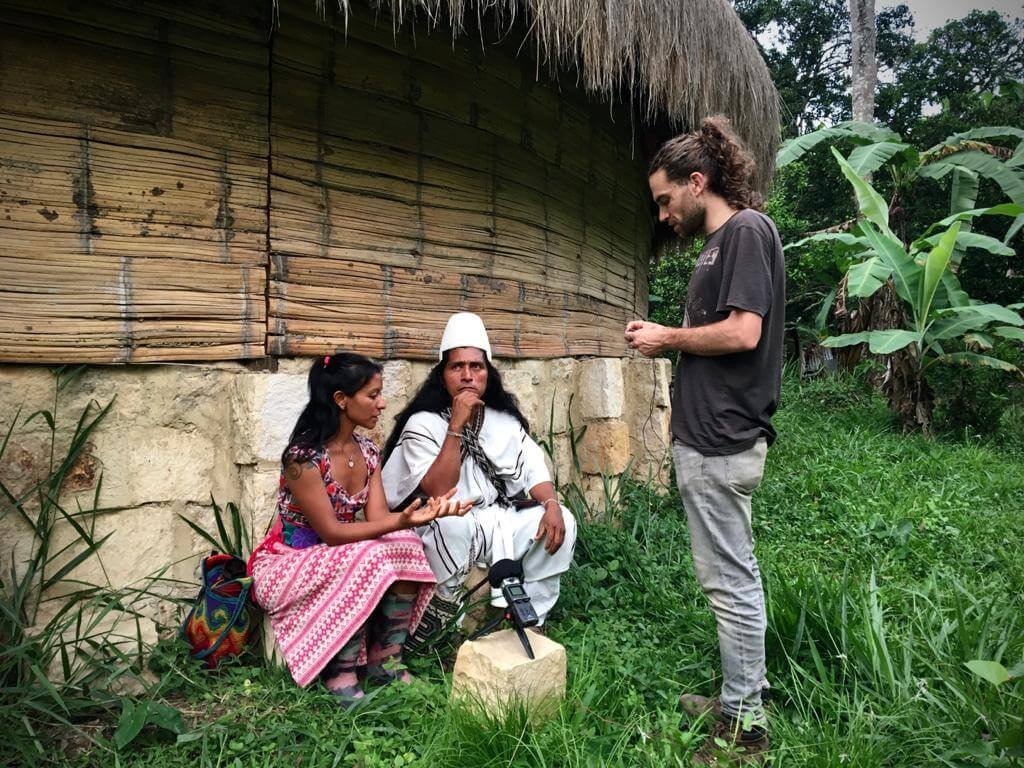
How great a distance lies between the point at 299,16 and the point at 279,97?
324 millimetres

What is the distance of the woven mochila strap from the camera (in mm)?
2980

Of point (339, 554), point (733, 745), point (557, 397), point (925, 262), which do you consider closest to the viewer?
point (733, 745)

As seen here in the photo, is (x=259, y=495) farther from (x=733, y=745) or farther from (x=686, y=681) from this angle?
(x=733, y=745)

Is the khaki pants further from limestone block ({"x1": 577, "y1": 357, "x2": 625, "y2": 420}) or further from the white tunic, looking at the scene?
limestone block ({"x1": 577, "y1": 357, "x2": 625, "y2": 420})

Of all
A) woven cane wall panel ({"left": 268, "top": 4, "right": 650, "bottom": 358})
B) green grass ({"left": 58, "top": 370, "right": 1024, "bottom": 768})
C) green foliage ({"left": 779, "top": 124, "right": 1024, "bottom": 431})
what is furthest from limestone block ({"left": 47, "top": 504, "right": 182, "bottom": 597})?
green foliage ({"left": 779, "top": 124, "right": 1024, "bottom": 431})

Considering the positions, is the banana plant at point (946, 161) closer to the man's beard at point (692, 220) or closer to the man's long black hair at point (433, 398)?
the man's long black hair at point (433, 398)

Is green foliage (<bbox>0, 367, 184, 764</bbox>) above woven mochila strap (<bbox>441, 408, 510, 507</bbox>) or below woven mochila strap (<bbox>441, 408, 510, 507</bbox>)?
below

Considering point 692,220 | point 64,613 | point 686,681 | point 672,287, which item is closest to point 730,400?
point 692,220

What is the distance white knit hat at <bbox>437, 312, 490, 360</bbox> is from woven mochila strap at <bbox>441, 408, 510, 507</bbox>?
29cm

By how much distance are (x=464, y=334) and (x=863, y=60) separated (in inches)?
465

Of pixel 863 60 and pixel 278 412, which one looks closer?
pixel 278 412

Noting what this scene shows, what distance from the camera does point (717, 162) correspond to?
2.18 meters

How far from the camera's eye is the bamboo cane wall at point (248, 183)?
2.26 m

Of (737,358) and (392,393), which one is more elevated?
(737,358)
